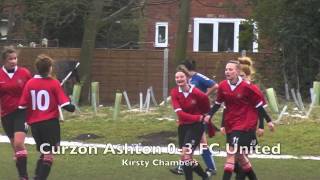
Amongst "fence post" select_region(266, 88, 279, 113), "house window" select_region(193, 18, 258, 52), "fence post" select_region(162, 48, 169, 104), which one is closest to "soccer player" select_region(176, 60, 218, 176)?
"fence post" select_region(266, 88, 279, 113)

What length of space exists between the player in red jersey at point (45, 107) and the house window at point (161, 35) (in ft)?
91.2

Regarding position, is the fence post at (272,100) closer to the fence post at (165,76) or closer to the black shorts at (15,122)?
the fence post at (165,76)

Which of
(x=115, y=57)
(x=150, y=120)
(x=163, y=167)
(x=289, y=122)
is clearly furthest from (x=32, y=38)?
(x=163, y=167)

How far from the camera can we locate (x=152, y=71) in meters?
27.9

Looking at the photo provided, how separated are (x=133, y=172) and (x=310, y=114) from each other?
844cm

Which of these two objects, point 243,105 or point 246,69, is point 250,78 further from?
point 243,105

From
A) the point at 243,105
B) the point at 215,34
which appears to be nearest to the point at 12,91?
the point at 243,105

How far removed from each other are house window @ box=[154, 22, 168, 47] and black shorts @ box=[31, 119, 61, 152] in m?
27.9

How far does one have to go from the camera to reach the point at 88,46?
26.7 metres

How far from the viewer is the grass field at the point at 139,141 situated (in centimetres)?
1153

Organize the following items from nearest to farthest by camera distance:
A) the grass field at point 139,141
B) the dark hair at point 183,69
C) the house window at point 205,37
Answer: the dark hair at point 183,69 < the grass field at point 139,141 < the house window at point 205,37

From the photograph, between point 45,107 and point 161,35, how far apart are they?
93.1 ft

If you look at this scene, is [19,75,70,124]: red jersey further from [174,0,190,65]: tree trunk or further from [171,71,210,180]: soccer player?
[174,0,190,65]: tree trunk

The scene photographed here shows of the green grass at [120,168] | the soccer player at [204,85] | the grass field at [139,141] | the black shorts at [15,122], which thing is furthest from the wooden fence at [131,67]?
the black shorts at [15,122]
